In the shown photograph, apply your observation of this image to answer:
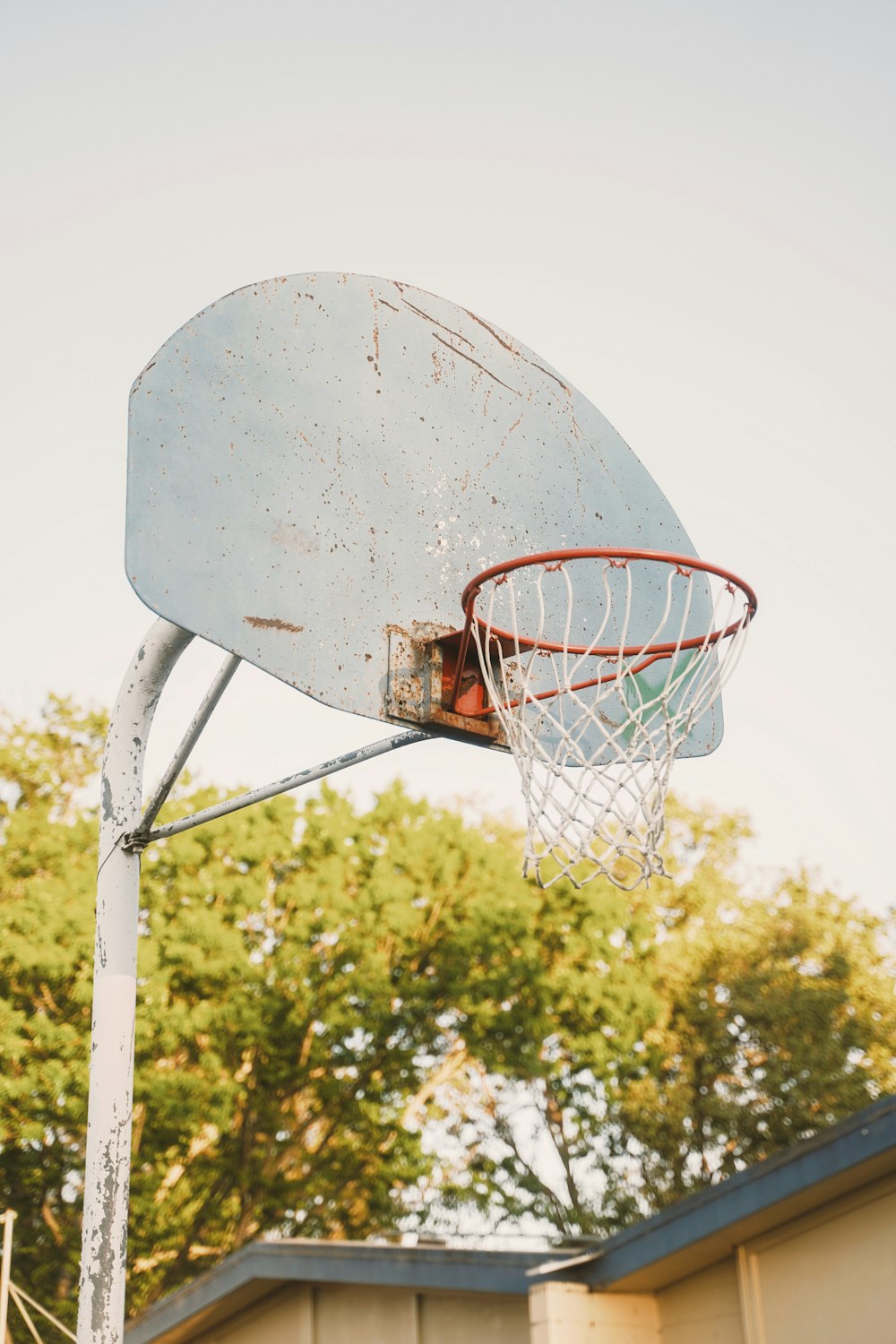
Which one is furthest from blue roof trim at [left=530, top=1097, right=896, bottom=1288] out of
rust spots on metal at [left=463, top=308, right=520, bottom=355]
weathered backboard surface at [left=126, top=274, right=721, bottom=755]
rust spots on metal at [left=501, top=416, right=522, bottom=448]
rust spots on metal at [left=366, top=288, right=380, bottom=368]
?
rust spots on metal at [left=366, top=288, right=380, bottom=368]

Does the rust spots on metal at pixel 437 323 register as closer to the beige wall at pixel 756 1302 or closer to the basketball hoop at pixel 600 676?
the basketball hoop at pixel 600 676

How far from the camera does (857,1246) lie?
22.0ft

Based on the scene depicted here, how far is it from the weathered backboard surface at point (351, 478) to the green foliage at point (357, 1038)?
10459 millimetres

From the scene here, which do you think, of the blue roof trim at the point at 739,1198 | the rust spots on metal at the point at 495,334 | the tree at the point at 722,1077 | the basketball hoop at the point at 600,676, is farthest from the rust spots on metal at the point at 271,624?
the tree at the point at 722,1077

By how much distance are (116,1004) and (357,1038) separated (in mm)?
12394

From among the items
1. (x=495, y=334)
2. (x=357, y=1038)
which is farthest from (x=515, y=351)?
(x=357, y=1038)

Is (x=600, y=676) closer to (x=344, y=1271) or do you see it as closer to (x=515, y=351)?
(x=515, y=351)

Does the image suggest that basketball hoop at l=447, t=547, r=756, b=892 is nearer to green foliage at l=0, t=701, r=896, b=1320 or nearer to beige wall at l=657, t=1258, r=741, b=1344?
beige wall at l=657, t=1258, r=741, b=1344

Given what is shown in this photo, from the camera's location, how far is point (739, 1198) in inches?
268

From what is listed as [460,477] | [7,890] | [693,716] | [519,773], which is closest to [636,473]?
[460,477]

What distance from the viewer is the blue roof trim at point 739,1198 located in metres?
6.29

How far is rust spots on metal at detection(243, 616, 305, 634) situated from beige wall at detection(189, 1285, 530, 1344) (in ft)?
17.8

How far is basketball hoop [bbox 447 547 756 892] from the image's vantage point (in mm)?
4676

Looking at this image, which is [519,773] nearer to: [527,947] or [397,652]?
[397,652]
